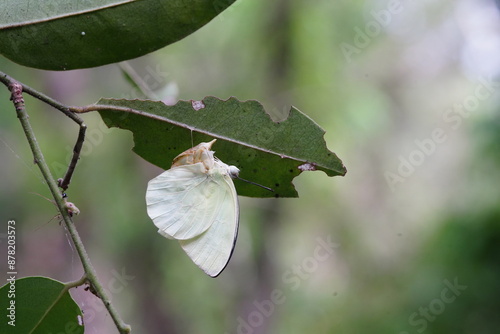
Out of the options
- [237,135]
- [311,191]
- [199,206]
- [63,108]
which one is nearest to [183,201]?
[199,206]

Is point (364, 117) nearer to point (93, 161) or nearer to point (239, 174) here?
point (93, 161)

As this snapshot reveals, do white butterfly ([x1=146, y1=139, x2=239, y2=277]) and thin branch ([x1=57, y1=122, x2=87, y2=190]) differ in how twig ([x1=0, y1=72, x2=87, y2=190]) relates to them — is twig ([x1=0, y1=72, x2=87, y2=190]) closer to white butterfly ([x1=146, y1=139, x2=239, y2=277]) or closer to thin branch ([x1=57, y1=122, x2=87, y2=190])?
thin branch ([x1=57, y1=122, x2=87, y2=190])

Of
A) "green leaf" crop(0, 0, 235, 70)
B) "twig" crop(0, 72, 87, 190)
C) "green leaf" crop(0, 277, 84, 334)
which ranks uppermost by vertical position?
"green leaf" crop(0, 0, 235, 70)

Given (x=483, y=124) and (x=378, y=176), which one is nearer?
(x=483, y=124)

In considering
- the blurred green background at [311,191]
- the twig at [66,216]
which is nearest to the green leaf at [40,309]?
the twig at [66,216]

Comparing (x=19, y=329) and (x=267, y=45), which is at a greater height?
(x=267, y=45)

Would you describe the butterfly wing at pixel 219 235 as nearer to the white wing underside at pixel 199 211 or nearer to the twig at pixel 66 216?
the white wing underside at pixel 199 211

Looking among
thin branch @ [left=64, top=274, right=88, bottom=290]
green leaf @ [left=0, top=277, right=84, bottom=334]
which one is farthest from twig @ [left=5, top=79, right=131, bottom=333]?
green leaf @ [left=0, top=277, right=84, bottom=334]

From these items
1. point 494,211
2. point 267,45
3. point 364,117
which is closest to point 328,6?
point 267,45
